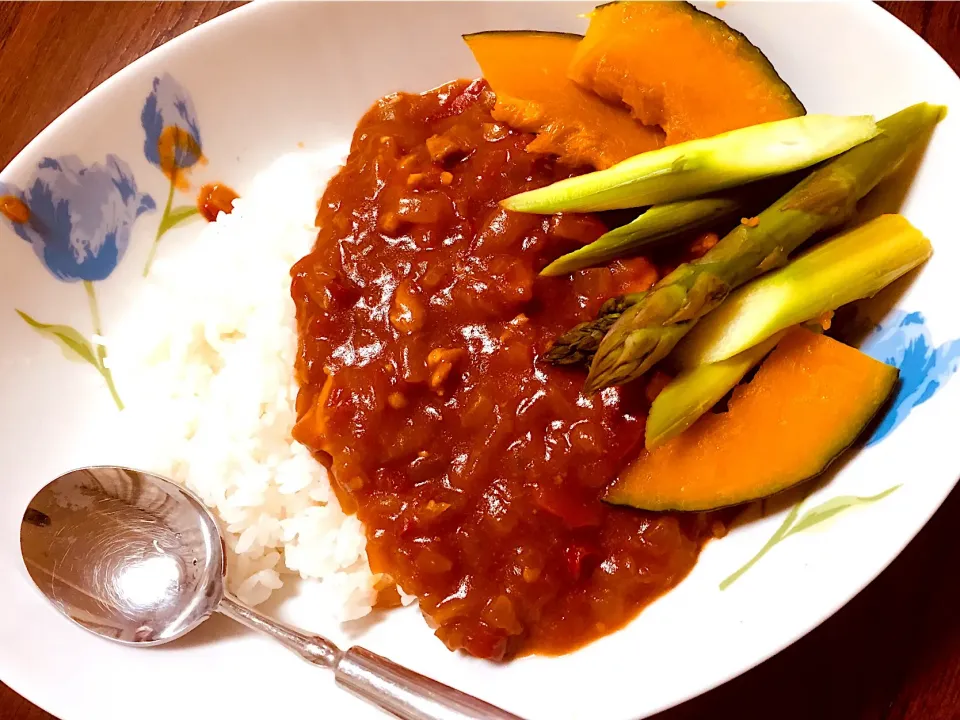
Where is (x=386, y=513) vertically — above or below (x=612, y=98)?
below

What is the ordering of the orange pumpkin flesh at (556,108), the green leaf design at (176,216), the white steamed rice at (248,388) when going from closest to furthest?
the orange pumpkin flesh at (556,108), the white steamed rice at (248,388), the green leaf design at (176,216)

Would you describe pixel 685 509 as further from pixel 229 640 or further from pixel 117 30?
pixel 117 30

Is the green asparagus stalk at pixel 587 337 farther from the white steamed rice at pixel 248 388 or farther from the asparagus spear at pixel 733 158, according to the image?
the white steamed rice at pixel 248 388

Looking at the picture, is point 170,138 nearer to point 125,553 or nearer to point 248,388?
point 248,388

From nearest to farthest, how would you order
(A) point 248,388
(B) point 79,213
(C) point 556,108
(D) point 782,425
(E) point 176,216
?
(D) point 782,425, (C) point 556,108, (A) point 248,388, (B) point 79,213, (E) point 176,216

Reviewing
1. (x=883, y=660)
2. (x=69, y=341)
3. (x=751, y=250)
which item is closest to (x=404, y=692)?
(x=883, y=660)

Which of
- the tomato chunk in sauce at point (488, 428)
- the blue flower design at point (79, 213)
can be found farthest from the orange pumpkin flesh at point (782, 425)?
the blue flower design at point (79, 213)

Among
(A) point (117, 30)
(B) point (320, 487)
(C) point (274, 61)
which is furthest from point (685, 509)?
(A) point (117, 30)
